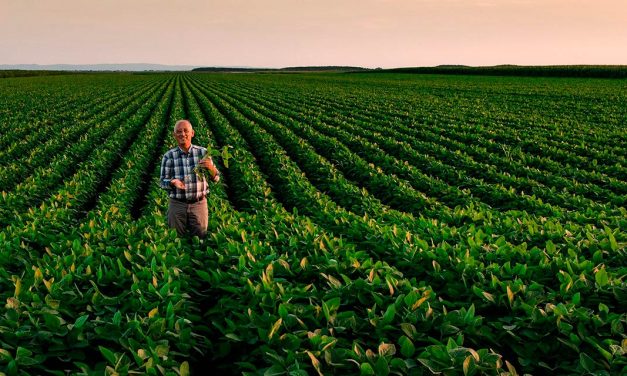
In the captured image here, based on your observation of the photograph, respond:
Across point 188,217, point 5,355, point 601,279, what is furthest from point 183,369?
point 188,217

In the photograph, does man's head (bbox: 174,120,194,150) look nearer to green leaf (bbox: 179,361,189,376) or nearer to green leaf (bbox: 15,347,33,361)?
green leaf (bbox: 15,347,33,361)

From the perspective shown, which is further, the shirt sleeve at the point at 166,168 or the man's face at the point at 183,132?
the shirt sleeve at the point at 166,168

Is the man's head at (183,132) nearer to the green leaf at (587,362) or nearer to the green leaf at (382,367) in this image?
the green leaf at (382,367)

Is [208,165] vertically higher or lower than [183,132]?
lower

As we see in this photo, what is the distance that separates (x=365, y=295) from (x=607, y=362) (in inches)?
69.2

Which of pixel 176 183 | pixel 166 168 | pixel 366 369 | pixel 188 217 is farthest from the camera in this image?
pixel 188 217

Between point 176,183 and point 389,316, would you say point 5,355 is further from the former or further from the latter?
point 176,183

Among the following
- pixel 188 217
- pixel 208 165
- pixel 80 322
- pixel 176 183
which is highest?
pixel 208 165

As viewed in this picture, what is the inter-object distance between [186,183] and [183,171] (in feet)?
0.60

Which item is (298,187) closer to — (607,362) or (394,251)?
(394,251)

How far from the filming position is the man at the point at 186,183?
6.36 m

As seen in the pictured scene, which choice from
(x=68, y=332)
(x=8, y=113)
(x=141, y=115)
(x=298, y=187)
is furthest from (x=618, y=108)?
(x=8, y=113)

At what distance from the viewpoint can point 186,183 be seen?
662cm

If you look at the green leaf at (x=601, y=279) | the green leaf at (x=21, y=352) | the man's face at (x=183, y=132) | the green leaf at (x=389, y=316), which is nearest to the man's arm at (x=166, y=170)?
the man's face at (x=183, y=132)
